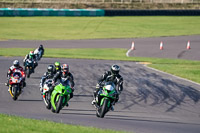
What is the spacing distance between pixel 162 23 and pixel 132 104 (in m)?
44.3

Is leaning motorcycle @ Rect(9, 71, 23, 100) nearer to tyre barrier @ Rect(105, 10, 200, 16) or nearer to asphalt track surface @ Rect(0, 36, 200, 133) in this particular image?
asphalt track surface @ Rect(0, 36, 200, 133)

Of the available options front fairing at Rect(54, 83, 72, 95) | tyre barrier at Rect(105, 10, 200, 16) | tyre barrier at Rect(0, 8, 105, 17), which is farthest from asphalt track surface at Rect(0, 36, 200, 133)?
tyre barrier at Rect(105, 10, 200, 16)

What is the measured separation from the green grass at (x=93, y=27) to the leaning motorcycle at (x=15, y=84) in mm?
32219

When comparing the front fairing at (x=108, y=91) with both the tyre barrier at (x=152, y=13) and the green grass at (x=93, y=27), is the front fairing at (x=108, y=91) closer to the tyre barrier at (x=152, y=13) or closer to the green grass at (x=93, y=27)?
the green grass at (x=93, y=27)

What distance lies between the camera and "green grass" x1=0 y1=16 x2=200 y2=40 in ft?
174

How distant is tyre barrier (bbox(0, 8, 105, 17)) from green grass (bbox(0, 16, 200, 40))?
738mm

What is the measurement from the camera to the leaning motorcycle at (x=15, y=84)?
17938 millimetres

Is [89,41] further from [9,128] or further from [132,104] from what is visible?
[9,128]

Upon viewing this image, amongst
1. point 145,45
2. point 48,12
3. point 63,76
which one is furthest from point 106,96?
point 48,12

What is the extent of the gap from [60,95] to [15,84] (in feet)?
13.0

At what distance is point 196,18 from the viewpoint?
64250 millimetres

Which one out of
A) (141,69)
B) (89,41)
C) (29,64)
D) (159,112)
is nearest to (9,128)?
(159,112)

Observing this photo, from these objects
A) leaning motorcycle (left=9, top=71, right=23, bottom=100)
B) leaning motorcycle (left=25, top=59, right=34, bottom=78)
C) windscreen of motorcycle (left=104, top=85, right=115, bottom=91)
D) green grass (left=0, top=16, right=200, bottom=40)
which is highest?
windscreen of motorcycle (left=104, top=85, right=115, bottom=91)

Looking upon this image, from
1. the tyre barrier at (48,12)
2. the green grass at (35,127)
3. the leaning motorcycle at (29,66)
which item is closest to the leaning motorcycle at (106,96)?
the green grass at (35,127)
